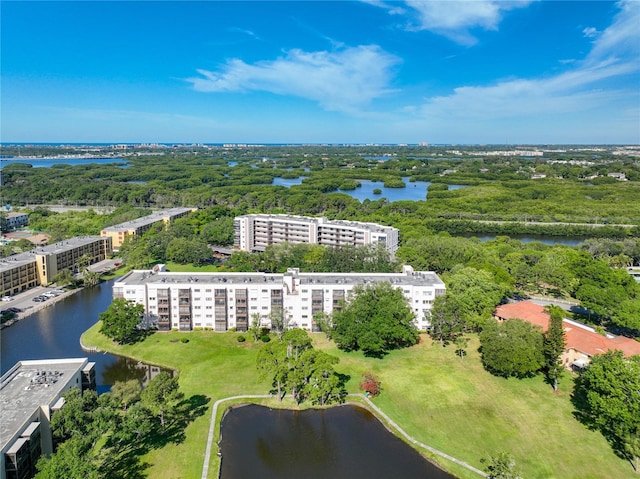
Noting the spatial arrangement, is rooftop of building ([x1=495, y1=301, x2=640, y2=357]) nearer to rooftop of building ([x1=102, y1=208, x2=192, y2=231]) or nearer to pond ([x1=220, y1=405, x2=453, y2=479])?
pond ([x1=220, y1=405, x2=453, y2=479])

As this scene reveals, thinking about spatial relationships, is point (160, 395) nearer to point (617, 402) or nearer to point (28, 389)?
point (28, 389)

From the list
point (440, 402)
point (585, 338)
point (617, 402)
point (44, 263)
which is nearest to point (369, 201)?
point (44, 263)

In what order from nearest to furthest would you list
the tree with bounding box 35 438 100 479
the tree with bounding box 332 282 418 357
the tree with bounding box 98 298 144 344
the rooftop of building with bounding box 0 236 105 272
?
the tree with bounding box 35 438 100 479 → the tree with bounding box 332 282 418 357 → the tree with bounding box 98 298 144 344 → the rooftop of building with bounding box 0 236 105 272

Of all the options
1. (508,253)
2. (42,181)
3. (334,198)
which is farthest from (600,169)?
(42,181)

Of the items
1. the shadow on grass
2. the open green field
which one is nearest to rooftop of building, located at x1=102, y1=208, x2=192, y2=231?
the open green field

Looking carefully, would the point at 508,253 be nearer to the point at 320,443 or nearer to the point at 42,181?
the point at 320,443

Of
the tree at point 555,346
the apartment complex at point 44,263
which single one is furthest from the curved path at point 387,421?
the apartment complex at point 44,263
